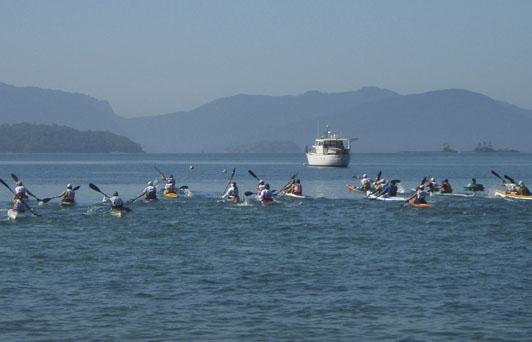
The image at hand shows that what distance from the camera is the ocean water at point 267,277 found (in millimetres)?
24266

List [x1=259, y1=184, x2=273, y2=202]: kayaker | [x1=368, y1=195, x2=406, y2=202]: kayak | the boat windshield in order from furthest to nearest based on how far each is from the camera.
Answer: the boat windshield, [x1=368, y1=195, x2=406, y2=202]: kayak, [x1=259, y1=184, x2=273, y2=202]: kayaker

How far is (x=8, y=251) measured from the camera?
125 ft

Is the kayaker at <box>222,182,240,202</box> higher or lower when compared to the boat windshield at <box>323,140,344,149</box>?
lower

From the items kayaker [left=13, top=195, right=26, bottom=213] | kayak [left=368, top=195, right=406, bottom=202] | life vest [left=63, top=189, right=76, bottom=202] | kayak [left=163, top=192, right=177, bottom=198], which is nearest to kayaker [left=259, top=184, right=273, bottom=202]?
kayak [left=368, top=195, right=406, bottom=202]

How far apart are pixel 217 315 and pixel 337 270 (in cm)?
878

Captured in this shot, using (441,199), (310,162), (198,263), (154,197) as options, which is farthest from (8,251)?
(310,162)

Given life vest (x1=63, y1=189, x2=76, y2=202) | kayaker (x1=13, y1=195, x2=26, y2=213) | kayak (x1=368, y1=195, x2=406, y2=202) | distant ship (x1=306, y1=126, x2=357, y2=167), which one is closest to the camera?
kayaker (x1=13, y1=195, x2=26, y2=213)

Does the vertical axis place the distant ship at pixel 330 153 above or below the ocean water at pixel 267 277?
above

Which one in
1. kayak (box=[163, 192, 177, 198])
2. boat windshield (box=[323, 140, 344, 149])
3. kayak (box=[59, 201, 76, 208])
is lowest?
kayak (box=[59, 201, 76, 208])

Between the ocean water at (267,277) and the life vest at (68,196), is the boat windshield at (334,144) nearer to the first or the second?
the life vest at (68,196)

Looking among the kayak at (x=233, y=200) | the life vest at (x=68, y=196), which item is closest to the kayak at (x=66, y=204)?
the life vest at (x=68, y=196)

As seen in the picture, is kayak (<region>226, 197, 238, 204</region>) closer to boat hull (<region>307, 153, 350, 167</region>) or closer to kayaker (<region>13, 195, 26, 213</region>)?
kayaker (<region>13, 195, 26, 213</region>)

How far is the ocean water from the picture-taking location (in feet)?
79.6

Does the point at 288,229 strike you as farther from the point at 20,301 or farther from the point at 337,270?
the point at 20,301
